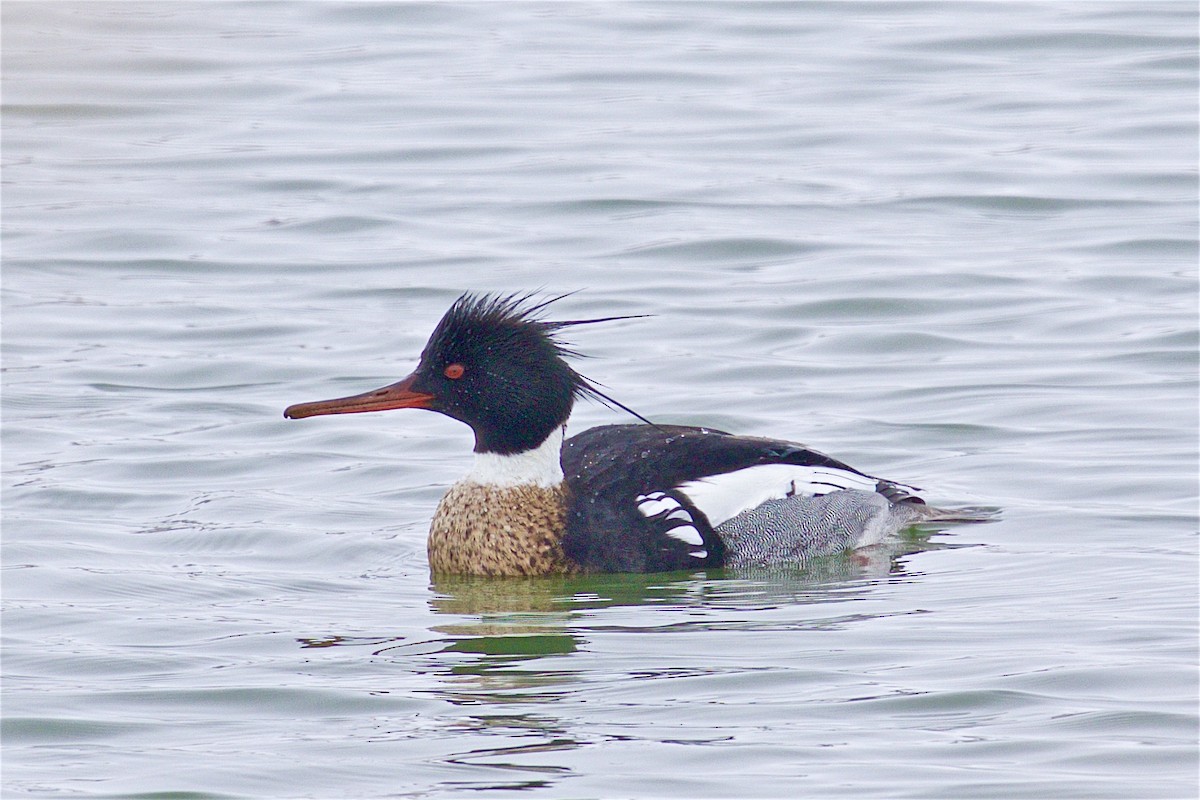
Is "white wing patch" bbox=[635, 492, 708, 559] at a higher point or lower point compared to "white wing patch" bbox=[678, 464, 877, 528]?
lower

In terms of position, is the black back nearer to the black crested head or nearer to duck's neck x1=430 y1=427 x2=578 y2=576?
duck's neck x1=430 y1=427 x2=578 y2=576

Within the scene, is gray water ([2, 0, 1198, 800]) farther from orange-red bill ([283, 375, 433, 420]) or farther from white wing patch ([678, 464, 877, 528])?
orange-red bill ([283, 375, 433, 420])

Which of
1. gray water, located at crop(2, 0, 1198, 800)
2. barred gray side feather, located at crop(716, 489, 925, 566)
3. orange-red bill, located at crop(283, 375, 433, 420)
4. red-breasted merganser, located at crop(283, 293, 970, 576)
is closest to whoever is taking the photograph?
gray water, located at crop(2, 0, 1198, 800)

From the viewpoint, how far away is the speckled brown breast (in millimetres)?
8406

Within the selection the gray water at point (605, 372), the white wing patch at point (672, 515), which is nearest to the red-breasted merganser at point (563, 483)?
the white wing patch at point (672, 515)

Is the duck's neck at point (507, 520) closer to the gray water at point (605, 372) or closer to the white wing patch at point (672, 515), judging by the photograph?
the gray water at point (605, 372)

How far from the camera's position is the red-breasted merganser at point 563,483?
835cm

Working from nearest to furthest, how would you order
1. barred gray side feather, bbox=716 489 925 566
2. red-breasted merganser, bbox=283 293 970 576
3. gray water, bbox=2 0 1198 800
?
gray water, bbox=2 0 1198 800 < red-breasted merganser, bbox=283 293 970 576 < barred gray side feather, bbox=716 489 925 566

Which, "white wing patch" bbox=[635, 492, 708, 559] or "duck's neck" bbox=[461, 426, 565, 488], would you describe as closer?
"white wing patch" bbox=[635, 492, 708, 559]

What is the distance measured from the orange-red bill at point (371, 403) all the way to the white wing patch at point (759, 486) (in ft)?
3.68

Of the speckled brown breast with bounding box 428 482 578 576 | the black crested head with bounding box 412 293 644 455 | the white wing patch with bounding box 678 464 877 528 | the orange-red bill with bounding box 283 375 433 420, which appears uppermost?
the black crested head with bounding box 412 293 644 455

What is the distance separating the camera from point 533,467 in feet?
28.1

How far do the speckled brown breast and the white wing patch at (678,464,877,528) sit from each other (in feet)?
1.76

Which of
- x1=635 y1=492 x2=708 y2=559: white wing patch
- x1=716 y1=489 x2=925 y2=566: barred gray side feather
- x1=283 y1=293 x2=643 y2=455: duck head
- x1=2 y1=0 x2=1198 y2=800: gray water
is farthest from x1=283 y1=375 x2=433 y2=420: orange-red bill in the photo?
x1=716 y1=489 x2=925 y2=566: barred gray side feather
